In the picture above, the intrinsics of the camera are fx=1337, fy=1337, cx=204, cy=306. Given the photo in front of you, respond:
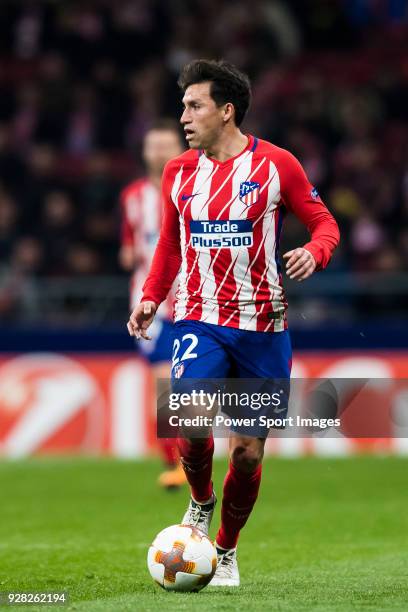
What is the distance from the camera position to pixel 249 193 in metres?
5.72

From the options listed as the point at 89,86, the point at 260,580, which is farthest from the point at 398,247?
the point at 260,580

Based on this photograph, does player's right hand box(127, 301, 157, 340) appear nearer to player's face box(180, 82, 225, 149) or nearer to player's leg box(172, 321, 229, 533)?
player's leg box(172, 321, 229, 533)

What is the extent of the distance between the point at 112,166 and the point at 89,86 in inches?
52.5

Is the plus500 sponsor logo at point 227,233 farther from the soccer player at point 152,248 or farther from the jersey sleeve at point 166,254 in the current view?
the soccer player at point 152,248

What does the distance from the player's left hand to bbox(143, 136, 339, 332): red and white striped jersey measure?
37 cm

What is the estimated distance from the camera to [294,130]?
50.2 feet

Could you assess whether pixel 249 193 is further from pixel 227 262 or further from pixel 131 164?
pixel 131 164

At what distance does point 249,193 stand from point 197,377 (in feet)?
2.68

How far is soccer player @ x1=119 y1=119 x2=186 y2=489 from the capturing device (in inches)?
393

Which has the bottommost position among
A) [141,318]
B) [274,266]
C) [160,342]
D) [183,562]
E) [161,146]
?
[183,562]

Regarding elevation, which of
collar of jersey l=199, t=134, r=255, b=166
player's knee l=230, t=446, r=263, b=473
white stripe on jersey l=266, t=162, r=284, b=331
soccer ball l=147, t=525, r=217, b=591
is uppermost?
collar of jersey l=199, t=134, r=255, b=166

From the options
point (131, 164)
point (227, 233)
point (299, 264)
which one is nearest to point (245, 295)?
point (227, 233)

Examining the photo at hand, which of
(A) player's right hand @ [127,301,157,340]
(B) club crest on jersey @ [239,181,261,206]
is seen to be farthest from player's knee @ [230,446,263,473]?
(B) club crest on jersey @ [239,181,261,206]

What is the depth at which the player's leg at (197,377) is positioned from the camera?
18.5ft
